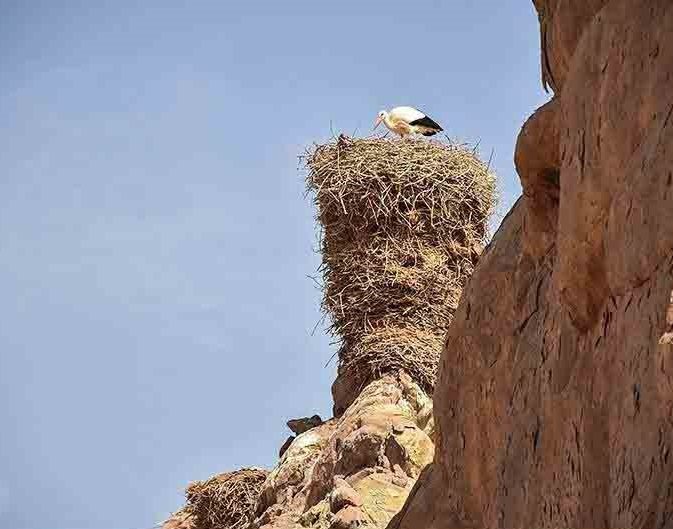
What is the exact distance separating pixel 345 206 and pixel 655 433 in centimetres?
1253

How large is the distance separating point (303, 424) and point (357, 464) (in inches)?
139

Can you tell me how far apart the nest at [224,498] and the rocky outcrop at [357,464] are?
866 mm

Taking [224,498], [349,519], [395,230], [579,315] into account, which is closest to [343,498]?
[349,519]

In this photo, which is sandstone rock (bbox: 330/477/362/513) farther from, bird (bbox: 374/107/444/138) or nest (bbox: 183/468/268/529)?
bird (bbox: 374/107/444/138)

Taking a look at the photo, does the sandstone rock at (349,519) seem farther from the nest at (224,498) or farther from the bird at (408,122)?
the bird at (408,122)

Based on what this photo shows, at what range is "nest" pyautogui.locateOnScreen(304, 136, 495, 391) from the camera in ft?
55.5

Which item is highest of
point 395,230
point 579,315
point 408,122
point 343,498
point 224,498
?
point 408,122

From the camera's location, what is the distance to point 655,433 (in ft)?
15.6

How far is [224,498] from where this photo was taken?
16.3m

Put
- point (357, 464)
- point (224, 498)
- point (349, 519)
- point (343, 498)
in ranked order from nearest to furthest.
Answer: point (349, 519) < point (343, 498) < point (357, 464) < point (224, 498)

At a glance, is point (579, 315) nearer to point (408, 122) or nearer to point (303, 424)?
point (303, 424)

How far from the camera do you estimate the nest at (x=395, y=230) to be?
1692cm

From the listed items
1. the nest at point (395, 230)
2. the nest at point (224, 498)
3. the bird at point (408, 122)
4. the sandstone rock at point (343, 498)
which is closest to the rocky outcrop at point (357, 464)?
the sandstone rock at point (343, 498)

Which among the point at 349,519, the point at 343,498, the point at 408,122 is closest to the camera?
the point at 349,519
